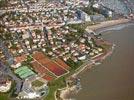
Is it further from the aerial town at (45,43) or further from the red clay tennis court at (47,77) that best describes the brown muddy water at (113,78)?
the red clay tennis court at (47,77)

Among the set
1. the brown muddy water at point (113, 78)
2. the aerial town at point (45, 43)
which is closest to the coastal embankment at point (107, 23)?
the aerial town at point (45, 43)

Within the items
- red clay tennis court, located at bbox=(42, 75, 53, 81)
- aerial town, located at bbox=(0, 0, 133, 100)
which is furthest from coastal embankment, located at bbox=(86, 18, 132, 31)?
red clay tennis court, located at bbox=(42, 75, 53, 81)

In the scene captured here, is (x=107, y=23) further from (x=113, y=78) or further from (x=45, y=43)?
(x=113, y=78)

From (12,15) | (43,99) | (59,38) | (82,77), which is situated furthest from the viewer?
(12,15)

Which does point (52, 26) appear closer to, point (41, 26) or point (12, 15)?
point (41, 26)

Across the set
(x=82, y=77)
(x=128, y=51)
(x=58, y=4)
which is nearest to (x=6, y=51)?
(x=82, y=77)
